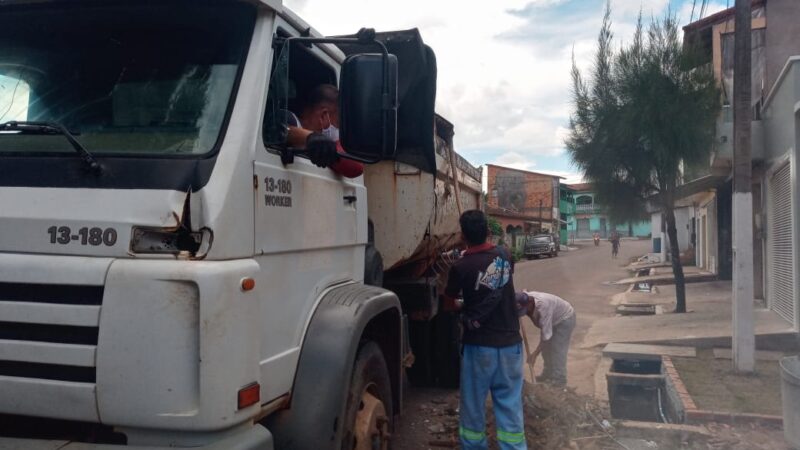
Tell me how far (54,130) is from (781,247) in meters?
11.3

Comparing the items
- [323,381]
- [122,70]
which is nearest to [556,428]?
[323,381]

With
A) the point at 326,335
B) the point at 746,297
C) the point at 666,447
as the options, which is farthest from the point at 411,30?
the point at 746,297

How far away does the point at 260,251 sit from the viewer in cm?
238

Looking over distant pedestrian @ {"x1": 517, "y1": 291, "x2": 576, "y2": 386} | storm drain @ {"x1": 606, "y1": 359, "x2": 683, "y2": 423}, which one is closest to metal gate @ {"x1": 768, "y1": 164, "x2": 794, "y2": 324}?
storm drain @ {"x1": 606, "y1": 359, "x2": 683, "y2": 423}

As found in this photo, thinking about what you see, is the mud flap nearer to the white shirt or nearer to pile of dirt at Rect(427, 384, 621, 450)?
pile of dirt at Rect(427, 384, 621, 450)

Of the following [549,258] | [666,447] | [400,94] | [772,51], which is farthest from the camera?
[549,258]

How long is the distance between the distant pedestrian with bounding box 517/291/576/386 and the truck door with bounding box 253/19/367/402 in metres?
4.16

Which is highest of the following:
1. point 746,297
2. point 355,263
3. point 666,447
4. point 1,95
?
point 1,95

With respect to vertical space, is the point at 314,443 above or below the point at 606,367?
above

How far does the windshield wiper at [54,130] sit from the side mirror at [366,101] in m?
0.91

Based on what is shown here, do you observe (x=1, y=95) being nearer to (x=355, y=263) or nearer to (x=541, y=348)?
(x=355, y=263)

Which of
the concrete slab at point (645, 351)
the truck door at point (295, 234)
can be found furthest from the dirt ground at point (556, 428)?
the truck door at point (295, 234)

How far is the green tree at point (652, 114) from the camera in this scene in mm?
12750

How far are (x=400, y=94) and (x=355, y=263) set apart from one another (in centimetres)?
100
